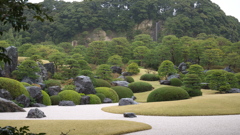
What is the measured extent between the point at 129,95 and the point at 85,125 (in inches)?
503

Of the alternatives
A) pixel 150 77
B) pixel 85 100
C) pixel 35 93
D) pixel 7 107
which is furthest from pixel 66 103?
pixel 150 77

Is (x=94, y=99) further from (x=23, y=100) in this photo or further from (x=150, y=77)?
(x=150, y=77)

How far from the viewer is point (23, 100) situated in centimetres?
1305

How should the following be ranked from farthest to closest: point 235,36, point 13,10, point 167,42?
point 235,36, point 167,42, point 13,10

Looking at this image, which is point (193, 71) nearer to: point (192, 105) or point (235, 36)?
point (192, 105)

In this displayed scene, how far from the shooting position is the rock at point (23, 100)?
1295 cm

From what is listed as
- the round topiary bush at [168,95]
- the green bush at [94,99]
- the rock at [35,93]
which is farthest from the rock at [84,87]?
the round topiary bush at [168,95]

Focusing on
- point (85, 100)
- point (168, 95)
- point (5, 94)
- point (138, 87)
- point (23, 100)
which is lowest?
point (138, 87)

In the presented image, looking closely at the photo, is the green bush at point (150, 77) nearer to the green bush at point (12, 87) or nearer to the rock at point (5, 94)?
the green bush at point (12, 87)

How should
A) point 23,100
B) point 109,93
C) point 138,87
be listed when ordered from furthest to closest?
point 138,87
point 109,93
point 23,100

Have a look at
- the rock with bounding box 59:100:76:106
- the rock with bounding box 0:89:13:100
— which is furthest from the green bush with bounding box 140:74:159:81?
the rock with bounding box 0:89:13:100

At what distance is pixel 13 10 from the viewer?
271 cm

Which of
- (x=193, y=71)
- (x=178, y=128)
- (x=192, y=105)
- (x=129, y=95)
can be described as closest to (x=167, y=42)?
(x=193, y=71)

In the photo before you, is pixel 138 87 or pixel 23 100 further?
pixel 138 87
